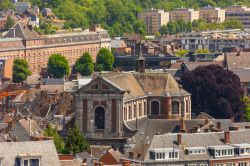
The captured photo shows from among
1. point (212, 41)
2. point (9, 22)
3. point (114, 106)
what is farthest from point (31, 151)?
point (9, 22)

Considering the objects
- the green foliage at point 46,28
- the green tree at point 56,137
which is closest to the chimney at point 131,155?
the green tree at point 56,137

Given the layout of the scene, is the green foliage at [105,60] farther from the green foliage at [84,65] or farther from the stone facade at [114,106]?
the stone facade at [114,106]

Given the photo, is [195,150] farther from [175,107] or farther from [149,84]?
[149,84]

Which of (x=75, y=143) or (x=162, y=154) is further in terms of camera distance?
(x=75, y=143)

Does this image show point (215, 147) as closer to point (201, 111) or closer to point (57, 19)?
point (201, 111)

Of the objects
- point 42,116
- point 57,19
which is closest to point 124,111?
point 42,116

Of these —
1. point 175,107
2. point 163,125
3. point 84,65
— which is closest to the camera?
point 163,125

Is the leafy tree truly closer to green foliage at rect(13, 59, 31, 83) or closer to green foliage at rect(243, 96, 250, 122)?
green foliage at rect(243, 96, 250, 122)
